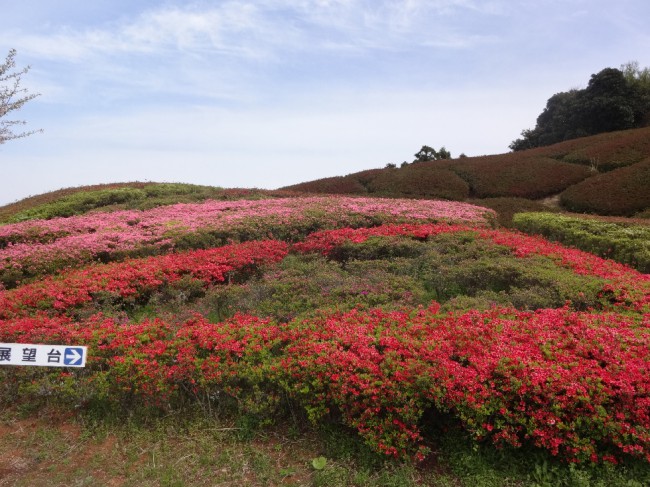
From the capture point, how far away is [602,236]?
386 inches

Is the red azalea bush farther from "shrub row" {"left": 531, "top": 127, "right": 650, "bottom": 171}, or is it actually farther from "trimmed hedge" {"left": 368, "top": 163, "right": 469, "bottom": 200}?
"shrub row" {"left": 531, "top": 127, "right": 650, "bottom": 171}

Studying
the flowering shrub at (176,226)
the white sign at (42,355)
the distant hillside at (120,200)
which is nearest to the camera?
the white sign at (42,355)

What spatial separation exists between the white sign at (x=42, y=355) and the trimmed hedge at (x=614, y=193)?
16.7 m

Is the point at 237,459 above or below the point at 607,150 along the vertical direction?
below

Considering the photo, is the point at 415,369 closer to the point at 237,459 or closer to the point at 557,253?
the point at 237,459

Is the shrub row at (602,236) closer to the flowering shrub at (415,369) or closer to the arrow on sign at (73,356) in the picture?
the flowering shrub at (415,369)

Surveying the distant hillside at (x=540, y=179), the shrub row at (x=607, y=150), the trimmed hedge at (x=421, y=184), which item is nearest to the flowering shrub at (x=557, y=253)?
the distant hillside at (x=540, y=179)

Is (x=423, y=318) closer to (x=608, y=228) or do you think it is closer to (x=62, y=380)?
(x=62, y=380)

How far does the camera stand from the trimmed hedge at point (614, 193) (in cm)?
1575

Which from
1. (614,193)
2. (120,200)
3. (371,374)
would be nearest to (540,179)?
(614,193)

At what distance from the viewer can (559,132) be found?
3155cm

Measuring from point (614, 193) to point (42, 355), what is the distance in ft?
58.1

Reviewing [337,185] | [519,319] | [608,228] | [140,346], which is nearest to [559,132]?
[337,185]

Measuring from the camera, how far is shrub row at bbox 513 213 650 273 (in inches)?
351
